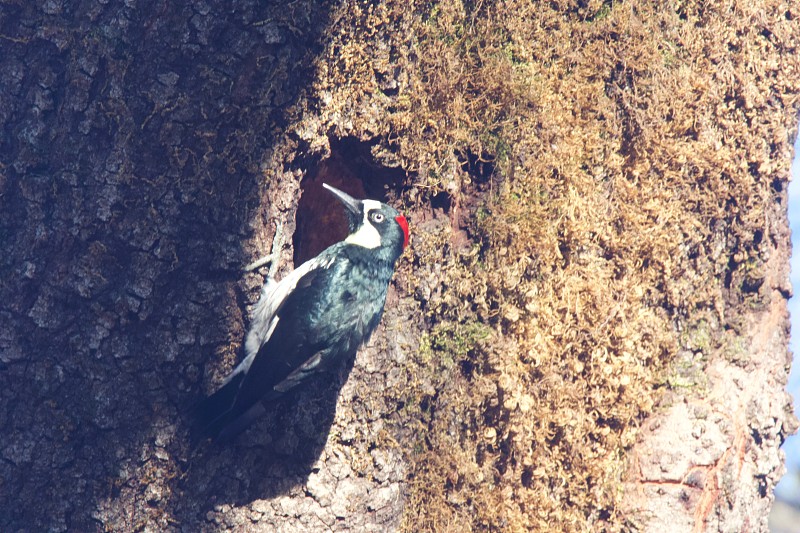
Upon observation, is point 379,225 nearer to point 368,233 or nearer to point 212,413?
point 368,233

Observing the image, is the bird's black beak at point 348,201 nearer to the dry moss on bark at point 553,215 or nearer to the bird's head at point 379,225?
the bird's head at point 379,225

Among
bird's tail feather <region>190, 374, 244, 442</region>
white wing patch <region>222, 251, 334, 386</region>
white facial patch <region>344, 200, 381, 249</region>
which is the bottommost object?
bird's tail feather <region>190, 374, 244, 442</region>

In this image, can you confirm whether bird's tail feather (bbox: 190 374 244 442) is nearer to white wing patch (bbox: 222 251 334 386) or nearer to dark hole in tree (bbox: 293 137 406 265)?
white wing patch (bbox: 222 251 334 386)

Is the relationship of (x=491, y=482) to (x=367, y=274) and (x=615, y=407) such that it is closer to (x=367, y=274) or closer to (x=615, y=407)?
(x=615, y=407)

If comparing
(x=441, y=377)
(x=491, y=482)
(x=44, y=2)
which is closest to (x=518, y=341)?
(x=441, y=377)

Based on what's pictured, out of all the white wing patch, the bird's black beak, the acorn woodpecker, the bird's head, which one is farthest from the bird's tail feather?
the bird's black beak

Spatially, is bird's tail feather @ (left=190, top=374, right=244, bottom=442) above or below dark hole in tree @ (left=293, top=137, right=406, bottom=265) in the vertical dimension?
below

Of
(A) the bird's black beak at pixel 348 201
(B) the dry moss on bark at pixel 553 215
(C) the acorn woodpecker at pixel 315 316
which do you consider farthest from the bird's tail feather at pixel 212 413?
(A) the bird's black beak at pixel 348 201
